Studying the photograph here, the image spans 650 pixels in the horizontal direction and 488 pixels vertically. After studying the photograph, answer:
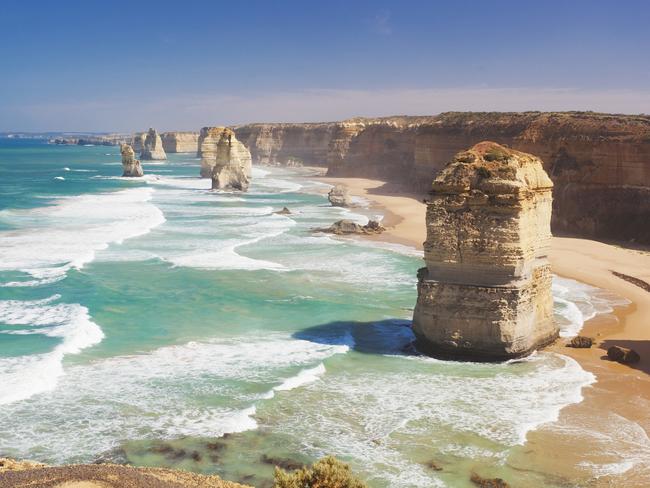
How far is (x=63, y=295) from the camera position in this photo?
2312 centimetres

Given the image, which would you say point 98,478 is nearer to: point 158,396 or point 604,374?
point 158,396

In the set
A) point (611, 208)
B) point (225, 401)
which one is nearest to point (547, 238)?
point (225, 401)

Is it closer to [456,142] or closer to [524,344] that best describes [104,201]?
[456,142]

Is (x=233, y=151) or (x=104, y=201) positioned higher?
(x=233, y=151)

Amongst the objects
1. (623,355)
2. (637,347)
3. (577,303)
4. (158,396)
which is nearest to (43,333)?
(158,396)

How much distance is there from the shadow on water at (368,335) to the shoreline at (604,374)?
3.82m

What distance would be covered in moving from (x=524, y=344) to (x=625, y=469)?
552 centimetres

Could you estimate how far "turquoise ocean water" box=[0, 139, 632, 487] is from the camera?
12.1 meters

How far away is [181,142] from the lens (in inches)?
7052

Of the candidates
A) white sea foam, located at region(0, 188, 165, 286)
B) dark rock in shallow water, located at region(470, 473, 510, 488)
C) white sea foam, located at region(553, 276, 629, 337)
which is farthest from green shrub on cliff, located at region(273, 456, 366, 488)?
white sea foam, located at region(0, 188, 165, 286)

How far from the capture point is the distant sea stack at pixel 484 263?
53.4 ft

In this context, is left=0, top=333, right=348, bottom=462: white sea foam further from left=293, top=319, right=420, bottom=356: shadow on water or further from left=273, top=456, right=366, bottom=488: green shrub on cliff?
left=273, top=456, right=366, bottom=488: green shrub on cliff

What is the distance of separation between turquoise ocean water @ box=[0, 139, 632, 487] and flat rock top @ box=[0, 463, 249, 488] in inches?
84.4

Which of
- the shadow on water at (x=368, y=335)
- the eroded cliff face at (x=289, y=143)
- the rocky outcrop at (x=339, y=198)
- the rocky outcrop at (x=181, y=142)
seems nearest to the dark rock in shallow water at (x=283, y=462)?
the shadow on water at (x=368, y=335)
